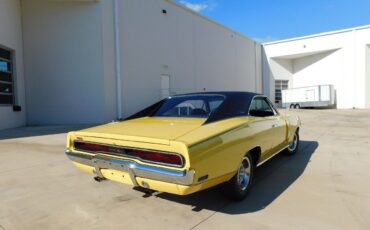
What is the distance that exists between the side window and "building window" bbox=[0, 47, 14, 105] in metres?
11.4

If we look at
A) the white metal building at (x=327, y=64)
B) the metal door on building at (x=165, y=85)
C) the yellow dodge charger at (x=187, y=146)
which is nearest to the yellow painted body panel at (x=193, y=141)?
the yellow dodge charger at (x=187, y=146)

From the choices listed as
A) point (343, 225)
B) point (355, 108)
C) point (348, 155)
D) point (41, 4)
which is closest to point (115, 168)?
point (343, 225)

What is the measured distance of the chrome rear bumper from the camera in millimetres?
2920

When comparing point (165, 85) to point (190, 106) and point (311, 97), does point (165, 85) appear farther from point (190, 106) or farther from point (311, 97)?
point (311, 97)

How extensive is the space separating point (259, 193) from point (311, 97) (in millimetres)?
26300

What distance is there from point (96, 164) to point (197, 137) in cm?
131

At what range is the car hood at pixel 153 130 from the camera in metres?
3.19

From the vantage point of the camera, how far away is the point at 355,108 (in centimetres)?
2652

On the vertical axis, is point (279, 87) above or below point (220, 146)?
above

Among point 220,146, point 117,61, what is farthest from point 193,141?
point 117,61

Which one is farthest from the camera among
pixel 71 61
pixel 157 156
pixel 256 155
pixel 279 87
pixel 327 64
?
pixel 279 87

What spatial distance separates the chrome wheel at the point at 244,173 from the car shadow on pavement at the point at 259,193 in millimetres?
177

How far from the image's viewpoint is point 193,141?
3014mm

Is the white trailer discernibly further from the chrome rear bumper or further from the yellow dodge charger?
the chrome rear bumper
